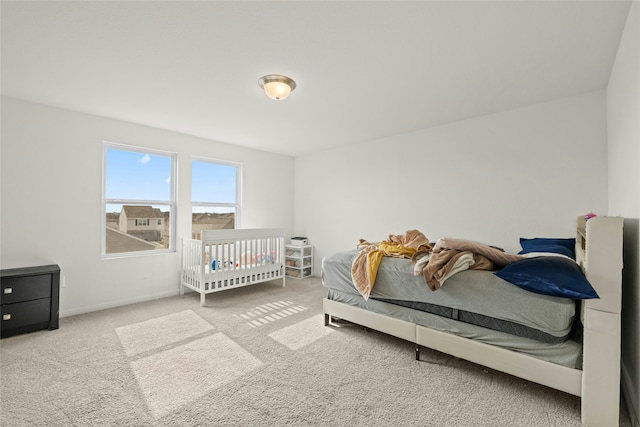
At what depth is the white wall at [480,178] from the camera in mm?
2832

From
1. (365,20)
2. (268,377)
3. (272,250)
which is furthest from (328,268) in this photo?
(365,20)

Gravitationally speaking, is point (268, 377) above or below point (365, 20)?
below

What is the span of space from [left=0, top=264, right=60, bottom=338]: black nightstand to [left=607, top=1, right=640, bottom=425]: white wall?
4615 millimetres

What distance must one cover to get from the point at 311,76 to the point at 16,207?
10.8ft

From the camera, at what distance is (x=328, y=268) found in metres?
2.97

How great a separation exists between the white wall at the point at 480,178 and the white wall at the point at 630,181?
2.08 feet

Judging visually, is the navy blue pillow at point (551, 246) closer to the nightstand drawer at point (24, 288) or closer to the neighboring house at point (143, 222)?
the neighboring house at point (143, 222)

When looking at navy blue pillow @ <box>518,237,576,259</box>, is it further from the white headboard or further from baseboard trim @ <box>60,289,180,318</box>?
baseboard trim @ <box>60,289,180,318</box>

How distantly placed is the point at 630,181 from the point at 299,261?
4.24 metres

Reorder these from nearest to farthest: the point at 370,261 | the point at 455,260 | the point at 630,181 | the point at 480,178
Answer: the point at 630,181
the point at 455,260
the point at 370,261
the point at 480,178

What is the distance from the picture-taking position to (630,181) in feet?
5.87

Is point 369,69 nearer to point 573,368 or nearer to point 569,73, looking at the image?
point 569,73

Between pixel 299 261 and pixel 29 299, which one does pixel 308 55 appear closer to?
pixel 29 299

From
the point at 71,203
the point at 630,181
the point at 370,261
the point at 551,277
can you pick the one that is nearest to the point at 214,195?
the point at 71,203
